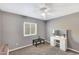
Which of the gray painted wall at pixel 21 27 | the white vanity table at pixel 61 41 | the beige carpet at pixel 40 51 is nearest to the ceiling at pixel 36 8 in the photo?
the gray painted wall at pixel 21 27

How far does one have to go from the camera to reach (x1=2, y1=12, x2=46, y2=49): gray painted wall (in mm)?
1321

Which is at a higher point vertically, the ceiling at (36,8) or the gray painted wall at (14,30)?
the ceiling at (36,8)

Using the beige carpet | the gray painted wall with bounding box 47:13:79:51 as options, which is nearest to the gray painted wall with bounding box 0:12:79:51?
the gray painted wall with bounding box 47:13:79:51

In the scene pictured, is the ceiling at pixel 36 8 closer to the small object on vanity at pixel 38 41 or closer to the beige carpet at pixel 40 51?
the small object on vanity at pixel 38 41

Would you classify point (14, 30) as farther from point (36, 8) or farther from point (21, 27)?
point (36, 8)

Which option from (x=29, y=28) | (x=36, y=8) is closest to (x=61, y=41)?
(x=29, y=28)

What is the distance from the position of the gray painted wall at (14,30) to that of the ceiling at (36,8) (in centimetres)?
10

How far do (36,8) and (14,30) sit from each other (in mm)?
588

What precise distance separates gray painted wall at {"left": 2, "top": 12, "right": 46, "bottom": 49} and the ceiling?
0.10 meters

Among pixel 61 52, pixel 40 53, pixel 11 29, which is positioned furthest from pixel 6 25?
pixel 61 52

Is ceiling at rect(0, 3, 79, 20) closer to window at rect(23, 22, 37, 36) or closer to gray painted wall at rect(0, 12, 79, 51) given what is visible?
gray painted wall at rect(0, 12, 79, 51)

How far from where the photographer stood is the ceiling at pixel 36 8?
1.33 m

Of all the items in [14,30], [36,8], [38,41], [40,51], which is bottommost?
[40,51]

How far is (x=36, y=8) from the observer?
139cm
